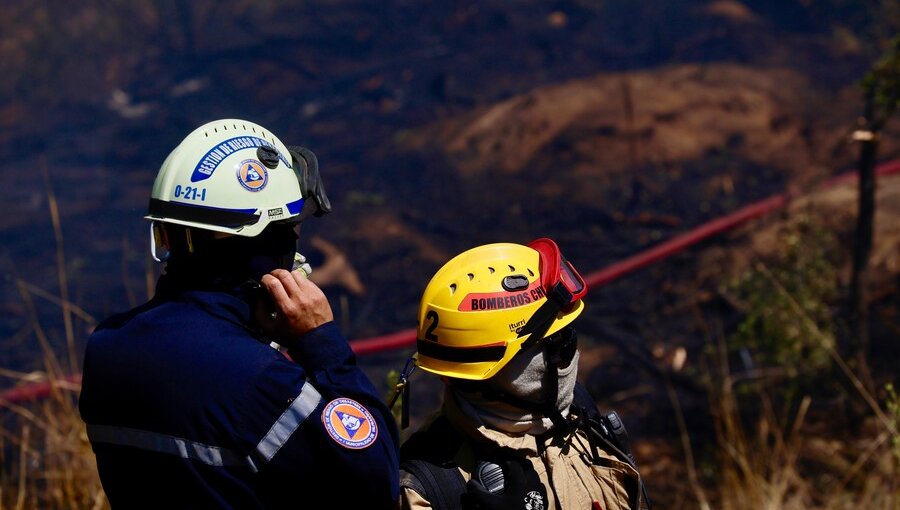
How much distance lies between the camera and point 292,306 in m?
2.31

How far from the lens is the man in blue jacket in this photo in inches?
83.4

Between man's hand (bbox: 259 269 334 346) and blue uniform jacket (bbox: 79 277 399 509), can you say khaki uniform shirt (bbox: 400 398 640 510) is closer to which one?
blue uniform jacket (bbox: 79 277 399 509)

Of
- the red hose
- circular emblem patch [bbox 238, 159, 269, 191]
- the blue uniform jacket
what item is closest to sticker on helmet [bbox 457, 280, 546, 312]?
the blue uniform jacket

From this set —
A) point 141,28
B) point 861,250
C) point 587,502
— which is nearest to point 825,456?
point 861,250

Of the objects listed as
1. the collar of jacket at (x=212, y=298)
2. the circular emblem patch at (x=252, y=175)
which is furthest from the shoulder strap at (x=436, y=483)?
the circular emblem patch at (x=252, y=175)

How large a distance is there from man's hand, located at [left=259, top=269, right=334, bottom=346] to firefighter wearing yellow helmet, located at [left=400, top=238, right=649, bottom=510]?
1.22 ft

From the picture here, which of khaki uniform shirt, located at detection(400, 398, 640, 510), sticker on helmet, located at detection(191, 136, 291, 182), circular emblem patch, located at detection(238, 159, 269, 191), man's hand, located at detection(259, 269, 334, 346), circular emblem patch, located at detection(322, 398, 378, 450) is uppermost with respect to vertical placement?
sticker on helmet, located at detection(191, 136, 291, 182)

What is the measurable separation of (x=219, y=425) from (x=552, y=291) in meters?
1.04

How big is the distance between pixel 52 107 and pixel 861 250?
18.7m

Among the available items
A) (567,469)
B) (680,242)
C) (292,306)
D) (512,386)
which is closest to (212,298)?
(292,306)

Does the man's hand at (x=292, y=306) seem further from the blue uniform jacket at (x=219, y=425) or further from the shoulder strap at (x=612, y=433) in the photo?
the shoulder strap at (x=612, y=433)

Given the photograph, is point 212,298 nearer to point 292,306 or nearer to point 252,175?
point 292,306

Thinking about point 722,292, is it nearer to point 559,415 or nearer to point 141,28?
point 559,415

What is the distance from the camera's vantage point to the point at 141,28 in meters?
22.4
